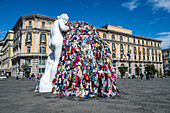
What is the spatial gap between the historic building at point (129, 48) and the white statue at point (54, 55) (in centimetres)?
3465

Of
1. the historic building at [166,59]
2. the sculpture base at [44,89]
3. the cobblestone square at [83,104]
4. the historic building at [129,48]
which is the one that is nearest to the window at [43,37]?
the historic building at [129,48]

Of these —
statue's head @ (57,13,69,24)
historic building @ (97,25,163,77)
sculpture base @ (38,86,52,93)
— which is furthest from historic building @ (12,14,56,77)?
sculpture base @ (38,86,52,93)

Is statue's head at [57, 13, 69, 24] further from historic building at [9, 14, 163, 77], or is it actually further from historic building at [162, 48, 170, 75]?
historic building at [162, 48, 170, 75]

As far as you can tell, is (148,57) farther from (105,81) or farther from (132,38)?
(105,81)

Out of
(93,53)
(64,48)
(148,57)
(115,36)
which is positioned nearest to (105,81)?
(93,53)

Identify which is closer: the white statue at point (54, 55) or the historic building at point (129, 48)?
the white statue at point (54, 55)

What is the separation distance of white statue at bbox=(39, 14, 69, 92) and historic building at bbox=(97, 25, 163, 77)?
34.6m

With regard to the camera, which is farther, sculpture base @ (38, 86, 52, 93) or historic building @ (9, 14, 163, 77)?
historic building @ (9, 14, 163, 77)

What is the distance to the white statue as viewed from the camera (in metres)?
6.55

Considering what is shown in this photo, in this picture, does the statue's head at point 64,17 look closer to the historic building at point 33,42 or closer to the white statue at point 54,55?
the white statue at point 54,55

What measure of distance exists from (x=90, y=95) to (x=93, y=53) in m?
1.83

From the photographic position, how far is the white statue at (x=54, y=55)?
6.55 m

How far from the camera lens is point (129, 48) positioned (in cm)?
4728

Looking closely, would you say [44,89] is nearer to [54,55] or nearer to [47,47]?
[54,55]
